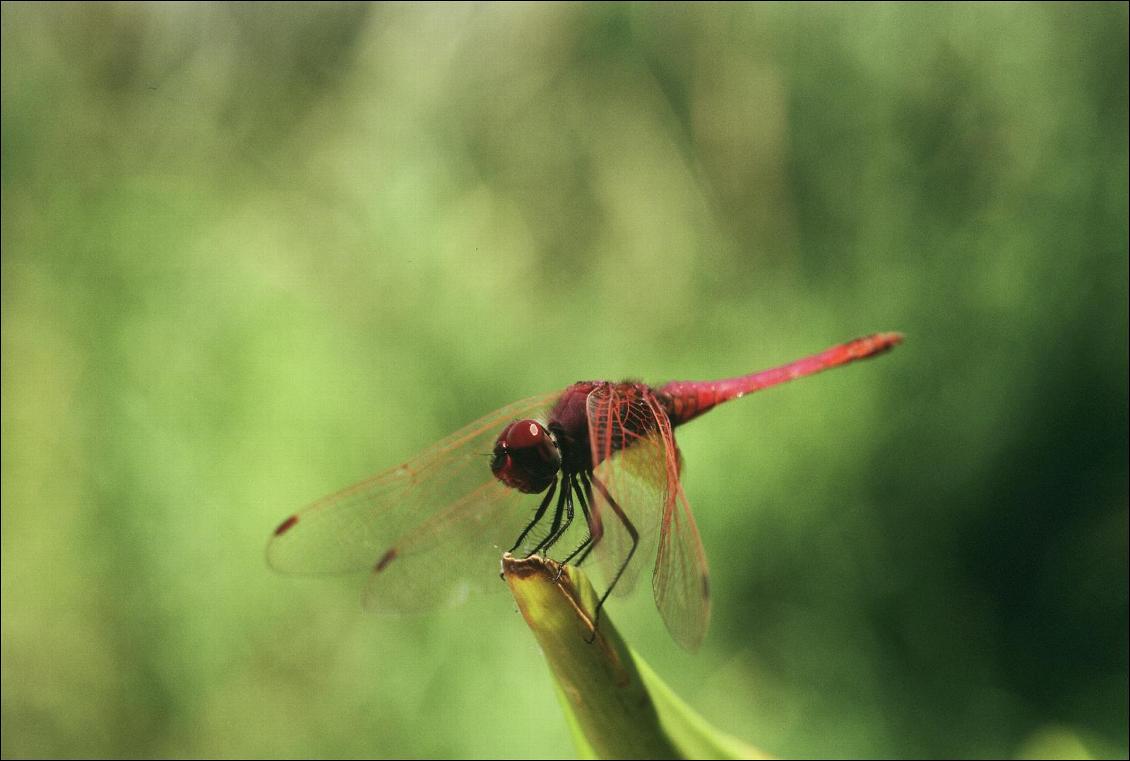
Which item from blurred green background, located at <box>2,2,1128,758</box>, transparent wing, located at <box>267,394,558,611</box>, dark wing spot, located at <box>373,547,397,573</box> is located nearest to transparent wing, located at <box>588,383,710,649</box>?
transparent wing, located at <box>267,394,558,611</box>

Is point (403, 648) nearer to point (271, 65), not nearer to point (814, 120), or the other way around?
point (814, 120)

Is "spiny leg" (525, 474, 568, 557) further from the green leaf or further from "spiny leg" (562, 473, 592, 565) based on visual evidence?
the green leaf

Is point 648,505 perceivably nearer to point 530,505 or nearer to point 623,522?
point 623,522

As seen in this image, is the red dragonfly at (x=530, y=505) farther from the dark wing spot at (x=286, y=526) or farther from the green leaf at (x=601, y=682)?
the green leaf at (x=601, y=682)

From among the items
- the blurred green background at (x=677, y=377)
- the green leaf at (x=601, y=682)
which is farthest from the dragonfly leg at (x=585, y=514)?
the blurred green background at (x=677, y=377)

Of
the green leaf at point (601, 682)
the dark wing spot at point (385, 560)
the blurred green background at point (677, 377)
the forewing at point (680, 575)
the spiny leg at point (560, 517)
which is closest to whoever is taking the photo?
the green leaf at point (601, 682)

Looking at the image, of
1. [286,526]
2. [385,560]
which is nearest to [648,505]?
[385,560]

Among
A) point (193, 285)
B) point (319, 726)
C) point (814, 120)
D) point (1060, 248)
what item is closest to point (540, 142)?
point (814, 120)
